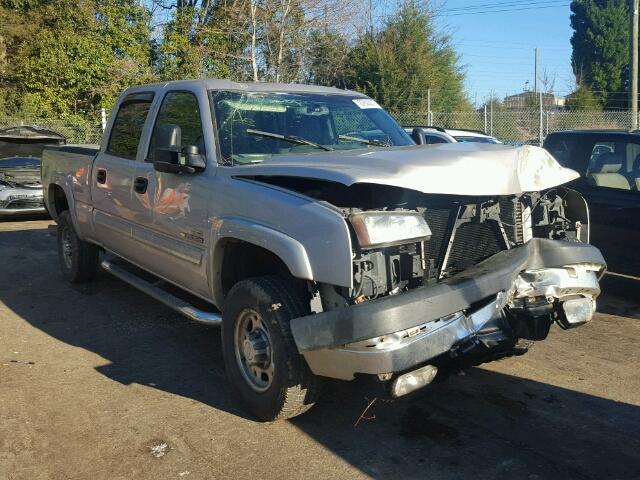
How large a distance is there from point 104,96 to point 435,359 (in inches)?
916

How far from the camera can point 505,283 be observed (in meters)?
3.69

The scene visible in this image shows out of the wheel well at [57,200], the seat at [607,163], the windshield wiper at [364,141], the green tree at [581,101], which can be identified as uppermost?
the green tree at [581,101]

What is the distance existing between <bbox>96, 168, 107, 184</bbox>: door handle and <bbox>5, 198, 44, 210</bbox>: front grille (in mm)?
6568

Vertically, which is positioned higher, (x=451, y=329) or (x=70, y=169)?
(x=70, y=169)

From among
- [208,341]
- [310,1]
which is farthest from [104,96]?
[208,341]

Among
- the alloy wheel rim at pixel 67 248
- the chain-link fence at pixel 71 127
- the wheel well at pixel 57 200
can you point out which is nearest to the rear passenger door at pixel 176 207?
the alloy wheel rim at pixel 67 248

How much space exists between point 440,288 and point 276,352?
38.3 inches

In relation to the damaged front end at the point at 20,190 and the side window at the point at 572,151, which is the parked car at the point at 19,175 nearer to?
the damaged front end at the point at 20,190

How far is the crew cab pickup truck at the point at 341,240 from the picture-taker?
3.39 metres

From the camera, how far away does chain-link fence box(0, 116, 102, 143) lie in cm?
2212

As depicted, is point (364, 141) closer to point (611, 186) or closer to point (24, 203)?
point (611, 186)

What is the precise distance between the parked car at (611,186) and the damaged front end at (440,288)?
253 centimetres

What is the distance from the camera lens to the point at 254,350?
3.98 meters

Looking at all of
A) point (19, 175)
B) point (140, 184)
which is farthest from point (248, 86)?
point (19, 175)
